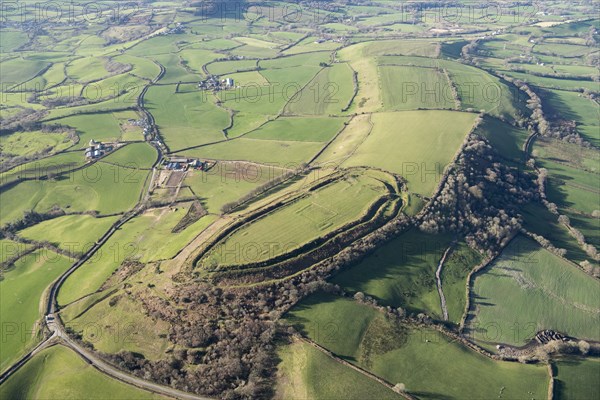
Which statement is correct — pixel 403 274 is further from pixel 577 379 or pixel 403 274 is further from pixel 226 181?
pixel 226 181

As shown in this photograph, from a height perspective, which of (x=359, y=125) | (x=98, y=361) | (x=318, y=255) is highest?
(x=359, y=125)

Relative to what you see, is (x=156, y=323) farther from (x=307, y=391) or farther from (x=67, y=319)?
(x=307, y=391)

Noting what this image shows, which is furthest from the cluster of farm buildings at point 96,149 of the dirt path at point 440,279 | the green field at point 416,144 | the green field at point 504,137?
the green field at point 504,137

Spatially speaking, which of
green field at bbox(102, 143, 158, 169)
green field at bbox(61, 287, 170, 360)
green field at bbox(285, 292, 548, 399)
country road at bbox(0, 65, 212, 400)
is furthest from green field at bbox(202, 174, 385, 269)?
green field at bbox(102, 143, 158, 169)

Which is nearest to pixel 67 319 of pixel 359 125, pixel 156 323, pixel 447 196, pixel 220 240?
pixel 156 323

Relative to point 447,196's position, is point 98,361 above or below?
below

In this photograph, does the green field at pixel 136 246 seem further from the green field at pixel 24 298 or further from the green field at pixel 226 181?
the green field at pixel 226 181
